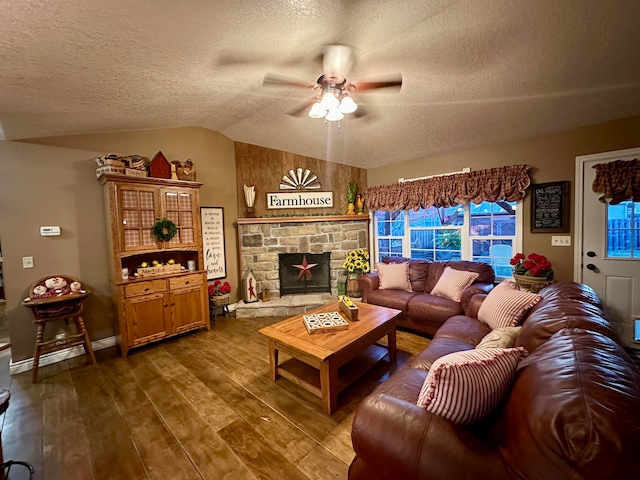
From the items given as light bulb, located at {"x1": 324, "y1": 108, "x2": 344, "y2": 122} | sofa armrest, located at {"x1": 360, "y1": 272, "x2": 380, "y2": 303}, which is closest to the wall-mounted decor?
sofa armrest, located at {"x1": 360, "y1": 272, "x2": 380, "y2": 303}

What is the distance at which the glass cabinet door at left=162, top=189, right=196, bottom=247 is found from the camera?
3295 millimetres

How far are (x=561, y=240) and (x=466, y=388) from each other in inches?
120

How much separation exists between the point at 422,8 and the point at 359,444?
2381mm

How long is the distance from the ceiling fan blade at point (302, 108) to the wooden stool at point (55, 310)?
118 inches

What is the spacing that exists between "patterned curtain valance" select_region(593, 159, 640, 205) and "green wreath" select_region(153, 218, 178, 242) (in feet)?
15.4

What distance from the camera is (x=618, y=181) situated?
2658 millimetres

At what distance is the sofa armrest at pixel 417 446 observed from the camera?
880mm

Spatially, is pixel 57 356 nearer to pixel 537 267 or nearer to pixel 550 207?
pixel 537 267

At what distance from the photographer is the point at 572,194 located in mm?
2953

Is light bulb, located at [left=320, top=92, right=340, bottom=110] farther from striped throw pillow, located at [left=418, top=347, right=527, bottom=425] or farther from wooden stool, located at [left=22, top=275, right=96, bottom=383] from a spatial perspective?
wooden stool, located at [left=22, top=275, right=96, bottom=383]

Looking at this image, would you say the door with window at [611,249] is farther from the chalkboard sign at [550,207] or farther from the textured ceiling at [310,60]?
the textured ceiling at [310,60]

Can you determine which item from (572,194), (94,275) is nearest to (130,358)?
(94,275)

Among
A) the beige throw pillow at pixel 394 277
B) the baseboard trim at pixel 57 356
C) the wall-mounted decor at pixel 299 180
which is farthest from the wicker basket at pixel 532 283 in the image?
the baseboard trim at pixel 57 356

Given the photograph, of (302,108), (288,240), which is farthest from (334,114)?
(288,240)
